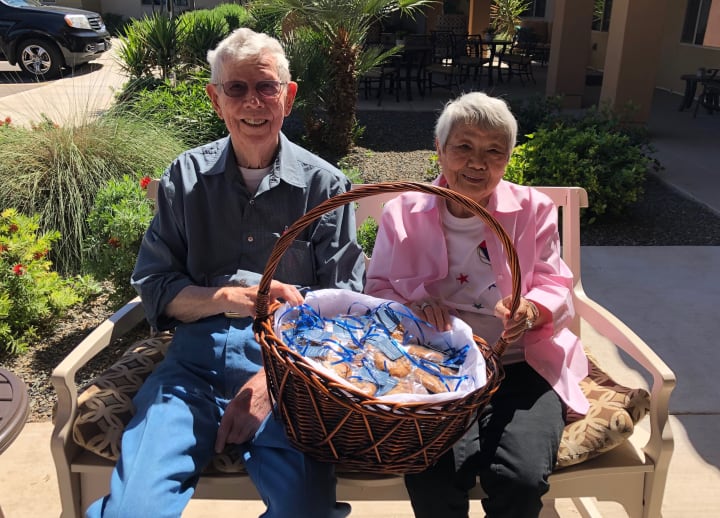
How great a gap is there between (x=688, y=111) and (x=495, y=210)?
37.1 ft

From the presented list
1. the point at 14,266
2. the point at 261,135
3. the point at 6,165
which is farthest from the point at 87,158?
the point at 261,135

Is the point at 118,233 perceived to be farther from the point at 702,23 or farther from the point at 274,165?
the point at 702,23

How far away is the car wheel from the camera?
1423 centimetres

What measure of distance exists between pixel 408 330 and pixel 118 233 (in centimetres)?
207

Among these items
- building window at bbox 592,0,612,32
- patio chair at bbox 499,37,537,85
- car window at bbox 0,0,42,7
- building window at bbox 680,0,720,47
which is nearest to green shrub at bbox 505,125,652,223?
building window at bbox 680,0,720,47

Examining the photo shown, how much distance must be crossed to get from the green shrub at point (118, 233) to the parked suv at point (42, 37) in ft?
39.6

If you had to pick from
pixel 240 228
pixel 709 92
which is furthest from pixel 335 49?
pixel 709 92

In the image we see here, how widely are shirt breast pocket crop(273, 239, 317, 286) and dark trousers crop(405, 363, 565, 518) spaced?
0.77 metres

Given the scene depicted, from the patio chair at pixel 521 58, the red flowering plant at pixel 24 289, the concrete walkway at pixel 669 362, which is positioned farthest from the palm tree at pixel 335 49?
the patio chair at pixel 521 58

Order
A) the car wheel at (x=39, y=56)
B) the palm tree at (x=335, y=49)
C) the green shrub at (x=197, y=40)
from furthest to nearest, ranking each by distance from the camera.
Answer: the car wheel at (x=39, y=56) → the green shrub at (x=197, y=40) → the palm tree at (x=335, y=49)

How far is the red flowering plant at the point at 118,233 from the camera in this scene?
3.30 m

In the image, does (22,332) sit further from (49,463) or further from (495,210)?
(495,210)

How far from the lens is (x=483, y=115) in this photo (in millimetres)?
2047

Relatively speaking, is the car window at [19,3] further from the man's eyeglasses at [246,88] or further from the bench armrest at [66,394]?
the bench armrest at [66,394]
